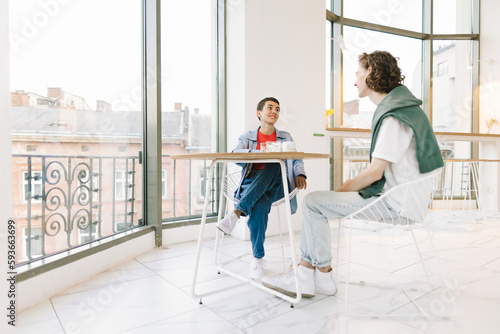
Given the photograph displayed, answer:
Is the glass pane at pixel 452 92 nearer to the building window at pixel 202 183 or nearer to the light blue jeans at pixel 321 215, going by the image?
the building window at pixel 202 183

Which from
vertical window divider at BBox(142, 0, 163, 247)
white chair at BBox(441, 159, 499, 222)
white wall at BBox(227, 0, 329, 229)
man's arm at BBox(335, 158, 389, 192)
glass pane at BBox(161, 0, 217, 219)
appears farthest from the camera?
white chair at BBox(441, 159, 499, 222)

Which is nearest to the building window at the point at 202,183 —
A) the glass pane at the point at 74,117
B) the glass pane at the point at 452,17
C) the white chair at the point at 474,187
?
the glass pane at the point at 74,117

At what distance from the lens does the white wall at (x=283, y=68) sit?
2.89 m

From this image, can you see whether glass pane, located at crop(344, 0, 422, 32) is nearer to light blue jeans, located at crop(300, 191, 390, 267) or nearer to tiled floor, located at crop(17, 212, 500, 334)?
tiled floor, located at crop(17, 212, 500, 334)

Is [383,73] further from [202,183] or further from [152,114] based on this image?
[202,183]

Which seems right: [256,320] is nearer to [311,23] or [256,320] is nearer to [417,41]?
[311,23]

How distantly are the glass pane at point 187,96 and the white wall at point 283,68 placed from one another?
21 cm

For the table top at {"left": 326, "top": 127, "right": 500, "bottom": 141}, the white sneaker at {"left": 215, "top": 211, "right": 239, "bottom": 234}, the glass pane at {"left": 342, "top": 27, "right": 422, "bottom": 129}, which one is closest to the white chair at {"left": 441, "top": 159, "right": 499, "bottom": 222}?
the table top at {"left": 326, "top": 127, "right": 500, "bottom": 141}

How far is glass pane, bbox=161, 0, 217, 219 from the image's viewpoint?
2740mm

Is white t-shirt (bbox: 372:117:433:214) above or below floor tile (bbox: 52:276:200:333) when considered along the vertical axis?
above

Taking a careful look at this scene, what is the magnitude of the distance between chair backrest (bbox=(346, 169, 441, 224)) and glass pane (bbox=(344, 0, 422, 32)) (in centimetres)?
356

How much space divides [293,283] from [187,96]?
1891 mm

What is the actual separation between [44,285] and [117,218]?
2.65ft

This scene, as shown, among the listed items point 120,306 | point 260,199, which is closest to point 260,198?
point 260,199
